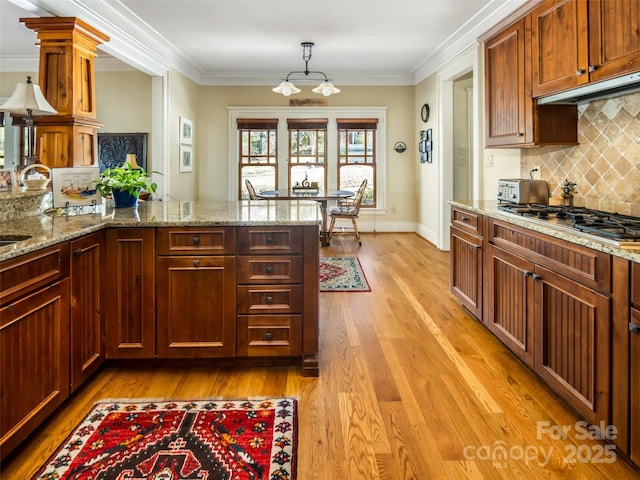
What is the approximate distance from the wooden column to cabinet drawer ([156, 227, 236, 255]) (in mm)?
1916

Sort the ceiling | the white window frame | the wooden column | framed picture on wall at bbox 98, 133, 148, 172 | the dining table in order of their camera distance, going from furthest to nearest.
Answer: the white window frame < framed picture on wall at bbox 98, 133, 148, 172 < the dining table < the ceiling < the wooden column

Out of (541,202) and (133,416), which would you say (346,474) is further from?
(541,202)

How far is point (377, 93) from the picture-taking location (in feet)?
24.8

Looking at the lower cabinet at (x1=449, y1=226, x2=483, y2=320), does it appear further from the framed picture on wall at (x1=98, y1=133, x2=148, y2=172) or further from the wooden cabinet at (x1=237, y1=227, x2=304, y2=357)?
the framed picture on wall at (x1=98, y1=133, x2=148, y2=172)

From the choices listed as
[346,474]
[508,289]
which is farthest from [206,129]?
[346,474]

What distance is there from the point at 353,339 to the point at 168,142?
4235 millimetres

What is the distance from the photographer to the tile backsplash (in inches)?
95.6

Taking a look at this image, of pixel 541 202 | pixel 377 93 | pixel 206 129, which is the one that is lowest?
pixel 541 202

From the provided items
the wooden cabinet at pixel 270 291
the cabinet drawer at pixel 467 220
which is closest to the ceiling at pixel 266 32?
the cabinet drawer at pixel 467 220

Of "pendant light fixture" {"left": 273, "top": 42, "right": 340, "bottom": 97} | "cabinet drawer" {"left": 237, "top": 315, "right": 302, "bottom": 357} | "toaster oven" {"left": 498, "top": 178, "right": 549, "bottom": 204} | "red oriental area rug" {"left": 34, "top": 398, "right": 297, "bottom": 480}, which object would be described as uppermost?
"pendant light fixture" {"left": 273, "top": 42, "right": 340, "bottom": 97}

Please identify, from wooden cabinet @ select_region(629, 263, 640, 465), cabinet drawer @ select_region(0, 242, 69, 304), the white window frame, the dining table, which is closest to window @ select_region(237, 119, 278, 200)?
the white window frame

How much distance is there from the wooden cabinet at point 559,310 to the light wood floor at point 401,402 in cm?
17

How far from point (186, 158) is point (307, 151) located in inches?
83.1

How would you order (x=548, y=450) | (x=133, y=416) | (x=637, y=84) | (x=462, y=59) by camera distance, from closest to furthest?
(x=548, y=450)
(x=133, y=416)
(x=637, y=84)
(x=462, y=59)
